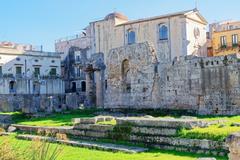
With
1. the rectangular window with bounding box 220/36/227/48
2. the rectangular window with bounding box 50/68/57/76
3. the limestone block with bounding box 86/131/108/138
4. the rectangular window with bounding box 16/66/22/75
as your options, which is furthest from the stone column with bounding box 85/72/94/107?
the limestone block with bounding box 86/131/108/138

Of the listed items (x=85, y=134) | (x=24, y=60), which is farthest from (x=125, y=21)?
(x=85, y=134)

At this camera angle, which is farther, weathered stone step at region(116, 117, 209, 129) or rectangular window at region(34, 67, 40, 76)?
rectangular window at region(34, 67, 40, 76)

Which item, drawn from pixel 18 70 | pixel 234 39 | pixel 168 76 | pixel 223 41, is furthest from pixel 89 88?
pixel 234 39

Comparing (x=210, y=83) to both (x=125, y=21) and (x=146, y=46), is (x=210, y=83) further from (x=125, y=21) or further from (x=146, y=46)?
(x=125, y=21)

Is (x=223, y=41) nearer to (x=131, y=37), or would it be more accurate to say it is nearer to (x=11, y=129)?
(x=131, y=37)

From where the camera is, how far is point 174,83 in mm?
25094

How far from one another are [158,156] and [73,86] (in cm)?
4588

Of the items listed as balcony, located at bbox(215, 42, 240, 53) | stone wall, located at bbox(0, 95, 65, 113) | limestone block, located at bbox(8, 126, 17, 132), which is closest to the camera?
limestone block, located at bbox(8, 126, 17, 132)

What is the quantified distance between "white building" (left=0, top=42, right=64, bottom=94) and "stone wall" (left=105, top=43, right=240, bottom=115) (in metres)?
23.1

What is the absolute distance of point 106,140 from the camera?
17031 millimetres

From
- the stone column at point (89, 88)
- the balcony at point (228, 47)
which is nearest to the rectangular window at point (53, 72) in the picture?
the stone column at point (89, 88)

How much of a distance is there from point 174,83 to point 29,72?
3110cm

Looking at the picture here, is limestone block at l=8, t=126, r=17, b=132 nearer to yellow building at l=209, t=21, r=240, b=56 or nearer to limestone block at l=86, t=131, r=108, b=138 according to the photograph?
limestone block at l=86, t=131, r=108, b=138

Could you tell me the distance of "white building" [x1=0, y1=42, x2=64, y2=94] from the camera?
49.1 meters
